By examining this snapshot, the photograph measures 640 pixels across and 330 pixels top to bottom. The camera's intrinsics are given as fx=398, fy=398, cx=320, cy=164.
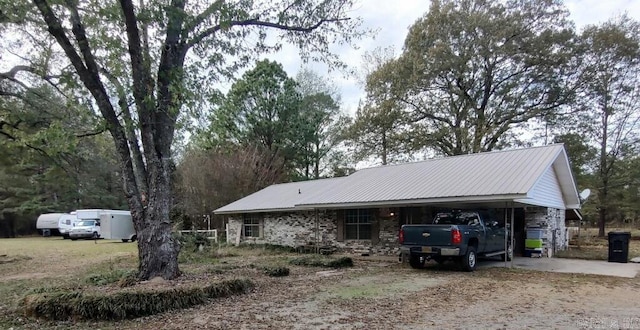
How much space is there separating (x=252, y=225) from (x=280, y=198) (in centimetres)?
220

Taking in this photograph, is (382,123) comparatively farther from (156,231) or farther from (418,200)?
(156,231)

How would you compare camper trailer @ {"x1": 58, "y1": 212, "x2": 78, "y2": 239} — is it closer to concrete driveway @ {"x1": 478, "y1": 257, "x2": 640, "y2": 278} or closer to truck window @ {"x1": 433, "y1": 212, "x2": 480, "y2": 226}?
truck window @ {"x1": 433, "y1": 212, "x2": 480, "y2": 226}

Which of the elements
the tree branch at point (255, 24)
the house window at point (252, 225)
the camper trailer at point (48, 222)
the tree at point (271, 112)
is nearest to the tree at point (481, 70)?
the tree at point (271, 112)

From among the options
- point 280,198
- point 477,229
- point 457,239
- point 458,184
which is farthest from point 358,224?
point 457,239

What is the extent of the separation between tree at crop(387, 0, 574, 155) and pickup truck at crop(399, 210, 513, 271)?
13.5 metres

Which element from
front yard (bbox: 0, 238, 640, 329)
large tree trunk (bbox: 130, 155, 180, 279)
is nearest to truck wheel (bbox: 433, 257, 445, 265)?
front yard (bbox: 0, 238, 640, 329)

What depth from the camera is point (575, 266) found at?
37.3 feet

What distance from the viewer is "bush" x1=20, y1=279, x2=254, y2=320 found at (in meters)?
5.91

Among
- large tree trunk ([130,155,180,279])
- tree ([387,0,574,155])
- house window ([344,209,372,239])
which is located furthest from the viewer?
tree ([387,0,574,155])

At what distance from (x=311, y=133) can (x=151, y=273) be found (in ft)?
77.3

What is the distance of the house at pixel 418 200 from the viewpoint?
1168 cm

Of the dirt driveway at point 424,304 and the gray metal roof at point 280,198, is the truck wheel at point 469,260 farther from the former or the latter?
the gray metal roof at point 280,198

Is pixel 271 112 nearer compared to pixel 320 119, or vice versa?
pixel 271 112

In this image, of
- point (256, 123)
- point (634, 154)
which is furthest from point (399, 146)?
point (634, 154)
